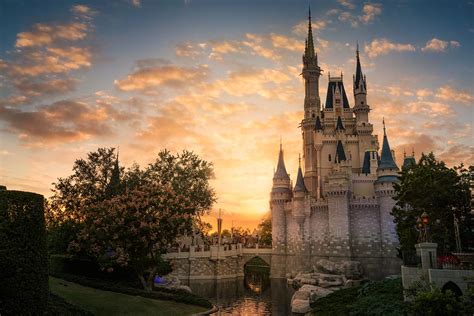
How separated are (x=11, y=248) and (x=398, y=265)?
47835 mm

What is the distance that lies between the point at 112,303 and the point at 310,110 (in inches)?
2020

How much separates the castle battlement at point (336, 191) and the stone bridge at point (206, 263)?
764 centimetres

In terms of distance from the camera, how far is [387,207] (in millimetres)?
54625

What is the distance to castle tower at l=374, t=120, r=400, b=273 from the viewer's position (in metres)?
53.7

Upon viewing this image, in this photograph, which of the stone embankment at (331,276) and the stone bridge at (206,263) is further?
the stone bridge at (206,263)

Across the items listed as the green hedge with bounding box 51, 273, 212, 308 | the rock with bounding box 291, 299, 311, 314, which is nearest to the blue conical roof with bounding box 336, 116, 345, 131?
the rock with bounding box 291, 299, 311, 314

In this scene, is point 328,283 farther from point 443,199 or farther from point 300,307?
point 443,199

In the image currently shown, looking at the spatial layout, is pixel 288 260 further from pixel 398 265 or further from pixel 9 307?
pixel 9 307

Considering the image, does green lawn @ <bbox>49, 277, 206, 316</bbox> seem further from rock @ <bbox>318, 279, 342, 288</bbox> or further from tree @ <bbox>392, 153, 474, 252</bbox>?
rock @ <bbox>318, 279, 342, 288</bbox>

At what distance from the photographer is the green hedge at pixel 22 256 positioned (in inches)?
644

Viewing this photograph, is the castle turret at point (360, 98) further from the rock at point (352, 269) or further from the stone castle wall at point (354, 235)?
the rock at point (352, 269)

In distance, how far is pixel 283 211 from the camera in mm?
64250

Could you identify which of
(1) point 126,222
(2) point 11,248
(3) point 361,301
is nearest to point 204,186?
(1) point 126,222

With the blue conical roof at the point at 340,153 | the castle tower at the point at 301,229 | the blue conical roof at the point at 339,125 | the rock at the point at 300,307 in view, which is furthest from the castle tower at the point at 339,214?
the rock at the point at 300,307
